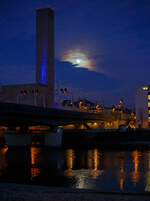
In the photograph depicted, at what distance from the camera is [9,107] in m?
43.7

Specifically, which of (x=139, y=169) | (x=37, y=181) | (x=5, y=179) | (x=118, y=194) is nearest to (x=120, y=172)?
(x=139, y=169)

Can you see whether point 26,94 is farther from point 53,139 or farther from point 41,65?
point 53,139

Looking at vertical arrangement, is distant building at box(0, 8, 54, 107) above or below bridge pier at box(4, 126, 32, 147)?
above

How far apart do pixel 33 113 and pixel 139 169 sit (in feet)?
84.5

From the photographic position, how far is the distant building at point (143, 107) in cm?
12506

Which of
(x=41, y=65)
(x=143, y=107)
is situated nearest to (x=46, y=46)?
(x=41, y=65)

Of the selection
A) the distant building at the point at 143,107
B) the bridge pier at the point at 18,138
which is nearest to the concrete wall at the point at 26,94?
the distant building at the point at 143,107

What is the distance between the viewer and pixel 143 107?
128 m

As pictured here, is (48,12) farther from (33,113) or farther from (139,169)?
(139,169)

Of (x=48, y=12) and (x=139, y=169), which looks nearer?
(x=139, y=169)

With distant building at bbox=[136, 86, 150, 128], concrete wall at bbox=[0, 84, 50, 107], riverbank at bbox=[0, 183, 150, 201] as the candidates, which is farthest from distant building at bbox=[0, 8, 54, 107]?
riverbank at bbox=[0, 183, 150, 201]

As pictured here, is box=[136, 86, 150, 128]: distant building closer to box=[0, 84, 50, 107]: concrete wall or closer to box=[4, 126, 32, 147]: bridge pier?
box=[0, 84, 50, 107]: concrete wall

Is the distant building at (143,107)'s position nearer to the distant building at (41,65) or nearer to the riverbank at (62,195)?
the distant building at (41,65)

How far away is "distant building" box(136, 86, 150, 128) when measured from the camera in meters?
125
